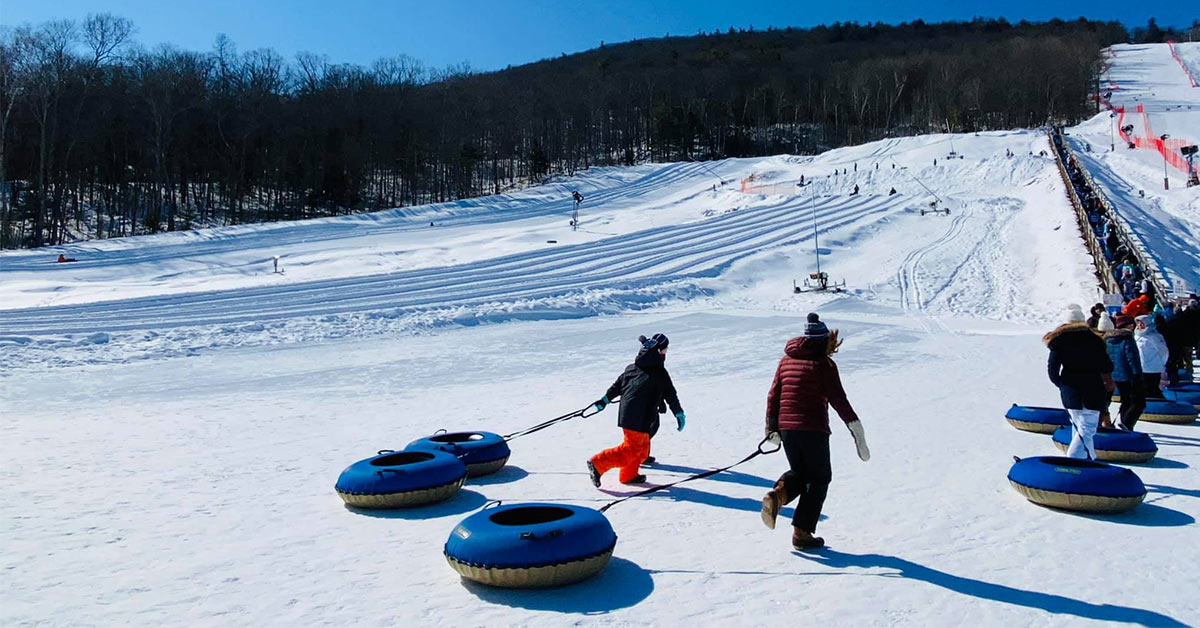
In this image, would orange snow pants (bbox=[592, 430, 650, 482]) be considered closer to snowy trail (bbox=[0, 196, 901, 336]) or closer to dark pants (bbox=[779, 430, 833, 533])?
dark pants (bbox=[779, 430, 833, 533])

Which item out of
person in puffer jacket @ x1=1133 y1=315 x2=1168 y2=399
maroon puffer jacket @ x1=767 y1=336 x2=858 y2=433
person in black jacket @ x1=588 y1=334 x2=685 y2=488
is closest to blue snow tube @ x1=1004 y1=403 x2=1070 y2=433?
person in puffer jacket @ x1=1133 y1=315 x2=1168 y2=399

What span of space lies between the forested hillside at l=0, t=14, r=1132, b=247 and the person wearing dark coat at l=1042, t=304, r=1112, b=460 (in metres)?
49.8

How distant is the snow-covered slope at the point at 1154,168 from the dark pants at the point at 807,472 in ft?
77.1

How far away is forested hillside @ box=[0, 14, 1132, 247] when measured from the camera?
54.2m

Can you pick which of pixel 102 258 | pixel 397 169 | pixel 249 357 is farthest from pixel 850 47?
pixel 249 357

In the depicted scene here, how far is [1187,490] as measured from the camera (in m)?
8.17

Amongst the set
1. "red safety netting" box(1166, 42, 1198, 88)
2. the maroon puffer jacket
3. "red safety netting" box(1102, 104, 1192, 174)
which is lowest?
the maroon puffer jacket

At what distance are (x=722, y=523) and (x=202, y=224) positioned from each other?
197 feet

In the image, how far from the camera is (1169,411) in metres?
11.6

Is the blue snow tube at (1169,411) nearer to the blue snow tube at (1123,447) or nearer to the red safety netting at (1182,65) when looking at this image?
the blue snow tube at (1123,447)

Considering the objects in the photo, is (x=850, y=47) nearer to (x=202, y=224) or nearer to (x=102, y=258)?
(x=202, y=224)

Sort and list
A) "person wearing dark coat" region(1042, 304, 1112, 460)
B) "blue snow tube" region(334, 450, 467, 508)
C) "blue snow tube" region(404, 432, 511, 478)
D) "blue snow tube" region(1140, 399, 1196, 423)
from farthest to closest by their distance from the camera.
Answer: "blue snow tube" region(1140, 399, 1196, 423) → "blue snow tube" region(404, 432, 511, 478) → "person wearing dark coat" region(1042, 304, 1112, 460) → "blue snow tube" region(334, 450, 467, 508)

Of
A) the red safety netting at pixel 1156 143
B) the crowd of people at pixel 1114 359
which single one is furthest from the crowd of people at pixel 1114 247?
the red safety netting at pixel 1156 143

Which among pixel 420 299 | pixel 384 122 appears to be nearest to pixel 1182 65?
pixel 384 122
